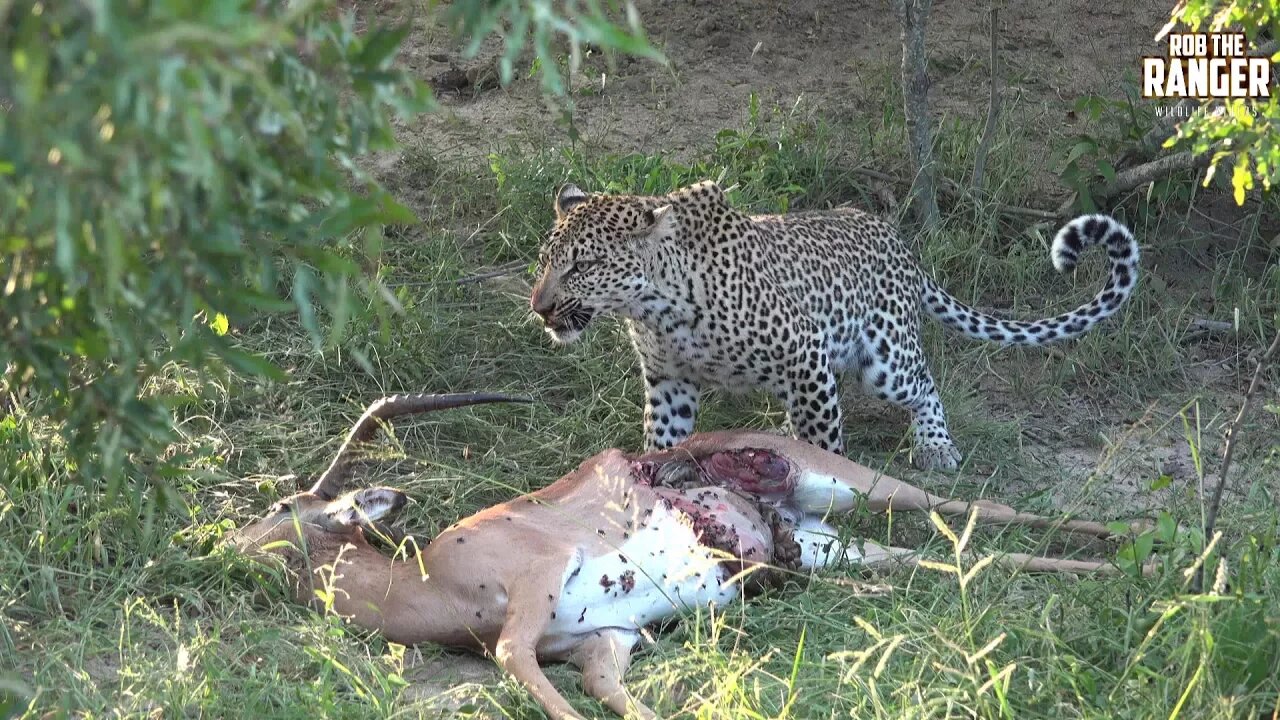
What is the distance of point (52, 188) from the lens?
219 cm

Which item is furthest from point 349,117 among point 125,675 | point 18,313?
point 125,675

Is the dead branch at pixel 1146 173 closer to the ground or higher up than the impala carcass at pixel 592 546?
higher up

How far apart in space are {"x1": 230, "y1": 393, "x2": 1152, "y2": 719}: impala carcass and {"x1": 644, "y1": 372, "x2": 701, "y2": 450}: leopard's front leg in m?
0.74

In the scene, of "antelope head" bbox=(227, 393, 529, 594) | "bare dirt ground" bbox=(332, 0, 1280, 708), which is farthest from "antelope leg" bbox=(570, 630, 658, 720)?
"bare dirt ground" bbox=(332, 0, 1280, 708)

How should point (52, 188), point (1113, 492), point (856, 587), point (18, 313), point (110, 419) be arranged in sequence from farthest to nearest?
point (1113, 492) < point (856, 587) < point (110, 419) < point (18, 313) < point (52, 188)

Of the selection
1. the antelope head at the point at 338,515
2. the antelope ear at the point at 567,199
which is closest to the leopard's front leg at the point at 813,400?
the antelope ear at the point at 567,199

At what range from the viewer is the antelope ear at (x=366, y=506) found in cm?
546

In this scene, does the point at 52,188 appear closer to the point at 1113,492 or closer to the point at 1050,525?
the point at 1050,525

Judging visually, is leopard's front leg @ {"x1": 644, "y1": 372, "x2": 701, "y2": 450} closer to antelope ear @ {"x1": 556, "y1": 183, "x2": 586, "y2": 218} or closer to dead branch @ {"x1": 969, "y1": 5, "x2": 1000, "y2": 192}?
antelope ear @ {"x1": 556, "y1": 183, "x2": 586, "y2": 218}

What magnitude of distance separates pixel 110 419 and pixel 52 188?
1.07 meters

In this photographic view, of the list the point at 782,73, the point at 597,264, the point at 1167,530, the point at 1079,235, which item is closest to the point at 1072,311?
the point at 1079,235

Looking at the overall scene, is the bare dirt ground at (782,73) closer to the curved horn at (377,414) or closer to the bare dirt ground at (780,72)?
the bare dirt ground at (780,72)

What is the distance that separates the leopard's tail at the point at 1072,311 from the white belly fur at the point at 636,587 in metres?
2.55

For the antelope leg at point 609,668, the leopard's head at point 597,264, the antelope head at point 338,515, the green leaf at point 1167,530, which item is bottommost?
the antelope leg at point 609,668
